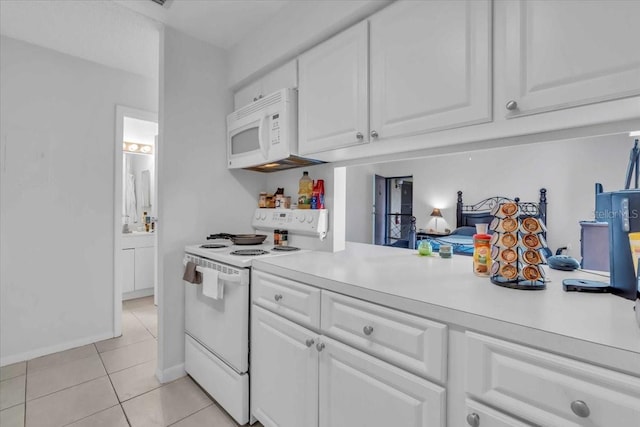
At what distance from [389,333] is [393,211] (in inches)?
51.6

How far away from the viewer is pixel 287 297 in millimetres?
1392

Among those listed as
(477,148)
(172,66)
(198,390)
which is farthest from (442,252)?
(172,66)

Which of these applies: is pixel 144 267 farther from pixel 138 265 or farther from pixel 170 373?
pixel 170 373

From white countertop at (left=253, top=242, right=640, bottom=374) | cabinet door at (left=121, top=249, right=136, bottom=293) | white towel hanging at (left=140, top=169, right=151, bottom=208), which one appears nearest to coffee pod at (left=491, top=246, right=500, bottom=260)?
white countertop at (left=253, top=242, right=640, bottom=374)

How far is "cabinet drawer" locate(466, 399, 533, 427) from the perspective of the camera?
77cm

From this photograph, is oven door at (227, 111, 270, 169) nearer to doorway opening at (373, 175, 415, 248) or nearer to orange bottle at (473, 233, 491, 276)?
doorway opening at (373, 175, 415, 248)

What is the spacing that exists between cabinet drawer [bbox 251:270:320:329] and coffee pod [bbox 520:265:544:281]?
2.56 ft

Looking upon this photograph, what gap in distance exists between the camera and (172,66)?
6.91 ft

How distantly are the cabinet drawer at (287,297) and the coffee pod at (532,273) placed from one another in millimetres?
781

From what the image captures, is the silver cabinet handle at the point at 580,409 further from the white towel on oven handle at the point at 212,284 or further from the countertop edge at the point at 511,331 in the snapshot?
the white towel on oven handle at the point at 212,284

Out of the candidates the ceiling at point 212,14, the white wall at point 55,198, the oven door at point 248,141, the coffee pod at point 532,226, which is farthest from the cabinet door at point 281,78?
the white wall at point 55,198

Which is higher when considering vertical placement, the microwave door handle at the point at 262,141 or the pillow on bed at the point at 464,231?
the microwave door handle at the point at 262,141

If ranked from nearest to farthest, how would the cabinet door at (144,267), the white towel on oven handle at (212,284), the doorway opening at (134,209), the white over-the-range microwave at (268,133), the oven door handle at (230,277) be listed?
the oven door handle at (230,277)
the white towel on oven handle at (212,284)
the white over-the-range microwave at (268,133)
the doorway opening at (134,209)
the cabinet door at (144,267)

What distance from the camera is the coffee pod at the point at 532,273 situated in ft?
3.54
